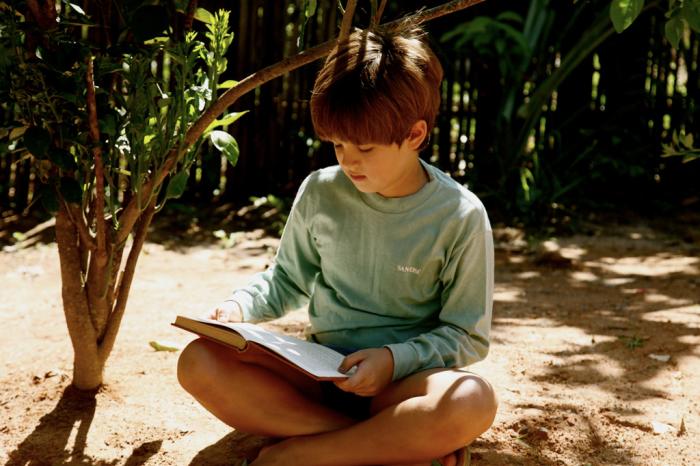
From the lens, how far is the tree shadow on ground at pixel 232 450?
2333mm

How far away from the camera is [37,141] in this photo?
2174mm

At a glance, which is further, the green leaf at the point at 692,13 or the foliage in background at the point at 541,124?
the foliage in background at the point at 541,124

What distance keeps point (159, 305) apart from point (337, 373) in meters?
1.93

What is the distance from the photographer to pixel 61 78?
2.16 metres

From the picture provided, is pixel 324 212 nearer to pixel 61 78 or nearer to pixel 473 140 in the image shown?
pixel 61 78

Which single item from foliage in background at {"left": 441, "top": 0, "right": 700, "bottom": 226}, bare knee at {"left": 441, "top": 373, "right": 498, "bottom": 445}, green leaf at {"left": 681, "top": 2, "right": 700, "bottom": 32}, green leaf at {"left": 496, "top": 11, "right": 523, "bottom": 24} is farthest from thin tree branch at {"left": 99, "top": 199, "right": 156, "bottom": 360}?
green leaf at {"left": 496, "top": 11, "right": 523, "bottom": 24}

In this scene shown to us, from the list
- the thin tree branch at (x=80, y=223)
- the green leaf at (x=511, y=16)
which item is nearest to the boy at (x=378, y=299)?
the thin tree branch at (x=80, y=223)

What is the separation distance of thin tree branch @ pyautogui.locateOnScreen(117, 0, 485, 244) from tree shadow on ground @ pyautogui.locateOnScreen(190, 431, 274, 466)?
2.02ft

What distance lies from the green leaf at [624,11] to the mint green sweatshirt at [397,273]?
0.58 meters

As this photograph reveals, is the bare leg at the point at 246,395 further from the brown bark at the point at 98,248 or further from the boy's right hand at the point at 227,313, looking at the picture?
the brown bark at the point at 98,248

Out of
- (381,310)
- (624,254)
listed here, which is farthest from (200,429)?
(624,254)

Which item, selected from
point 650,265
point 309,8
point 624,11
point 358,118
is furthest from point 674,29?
point 650,265

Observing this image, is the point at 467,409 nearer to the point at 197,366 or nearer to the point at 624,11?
the point at 197,366

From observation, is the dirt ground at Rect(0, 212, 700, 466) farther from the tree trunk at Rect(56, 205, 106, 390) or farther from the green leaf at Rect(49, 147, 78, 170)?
the green leaf at Rect(49, 147, 78, 170)
